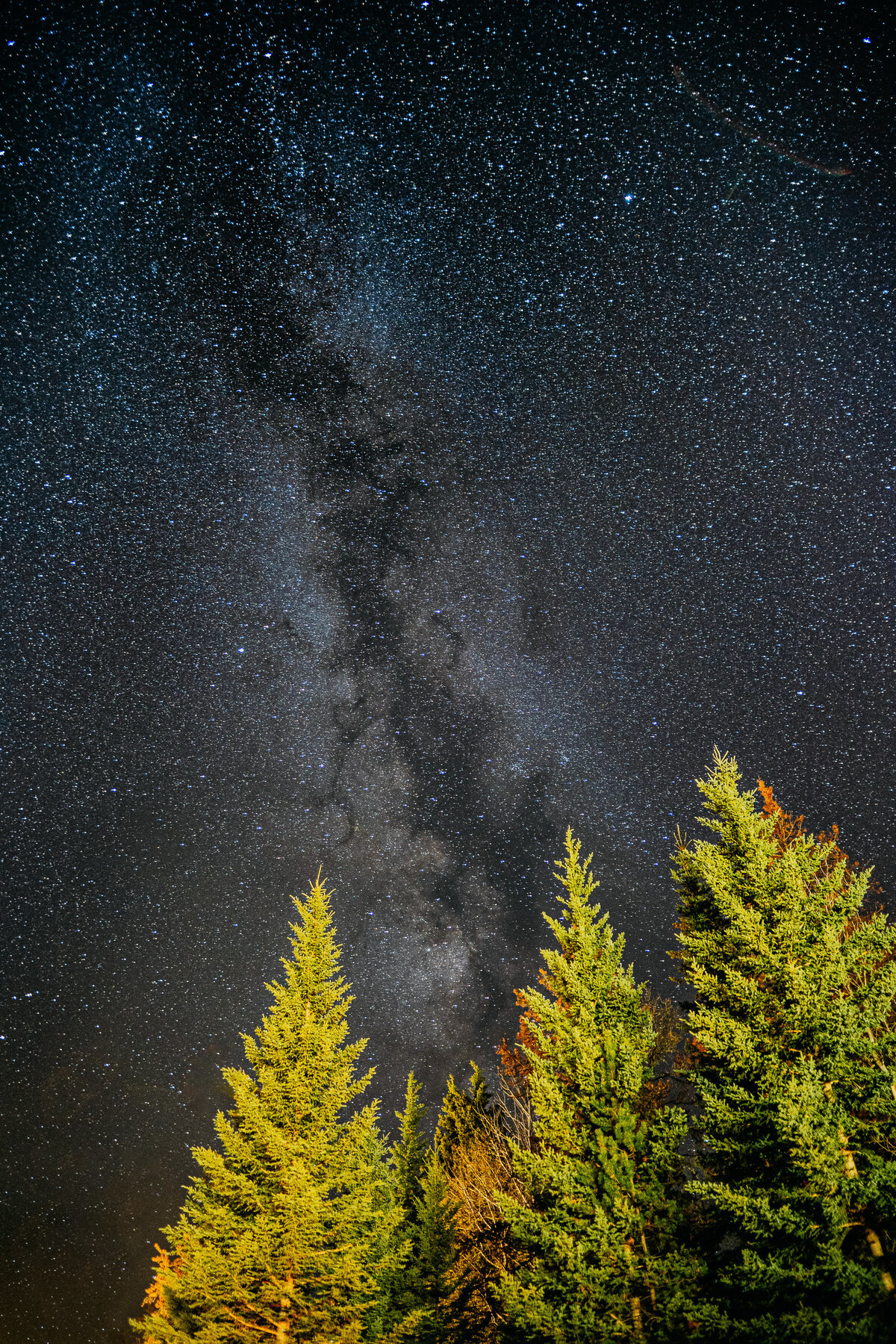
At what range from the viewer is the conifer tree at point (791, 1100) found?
615 cm

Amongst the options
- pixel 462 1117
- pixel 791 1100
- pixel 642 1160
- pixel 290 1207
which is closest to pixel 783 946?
pixel 791 1100

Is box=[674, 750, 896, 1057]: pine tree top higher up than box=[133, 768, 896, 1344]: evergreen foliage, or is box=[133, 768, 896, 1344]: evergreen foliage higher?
box=[674, 750, 896, 1057]: pine tree top

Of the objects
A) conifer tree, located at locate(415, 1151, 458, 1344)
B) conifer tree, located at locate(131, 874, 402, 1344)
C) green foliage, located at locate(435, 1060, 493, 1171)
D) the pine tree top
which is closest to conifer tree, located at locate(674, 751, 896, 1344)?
the pine tree top

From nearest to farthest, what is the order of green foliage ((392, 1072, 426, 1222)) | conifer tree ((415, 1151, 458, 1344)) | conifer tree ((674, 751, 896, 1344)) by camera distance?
conifer tree ((674, 751, 896, 1344)) < conifer tree ((415, 1151, 458, 1344)) < green foliage ((392, 1072, 426, 1222))

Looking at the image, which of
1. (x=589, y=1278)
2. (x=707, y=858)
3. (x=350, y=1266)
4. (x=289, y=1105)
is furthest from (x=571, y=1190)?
(x=707, y=858)

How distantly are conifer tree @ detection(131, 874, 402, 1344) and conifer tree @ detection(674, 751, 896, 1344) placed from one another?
4492mm

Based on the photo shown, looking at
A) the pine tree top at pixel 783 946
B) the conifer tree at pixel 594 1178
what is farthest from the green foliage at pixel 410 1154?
the pine tree top at pixel 783 946

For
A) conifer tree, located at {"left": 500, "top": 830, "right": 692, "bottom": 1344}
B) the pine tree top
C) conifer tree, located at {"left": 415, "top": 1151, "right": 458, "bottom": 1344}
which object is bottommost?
→ conifer tree, located at {"left": 415, "top": 1151, "right": 458, "bottom": 1344}

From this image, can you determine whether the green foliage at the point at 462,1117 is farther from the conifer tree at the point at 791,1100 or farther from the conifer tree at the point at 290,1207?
the conifer tree at the point at 791,1100

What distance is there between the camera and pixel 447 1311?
410 inches

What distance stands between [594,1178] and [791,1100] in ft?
8.93

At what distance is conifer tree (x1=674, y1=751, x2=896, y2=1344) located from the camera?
615 centimetres

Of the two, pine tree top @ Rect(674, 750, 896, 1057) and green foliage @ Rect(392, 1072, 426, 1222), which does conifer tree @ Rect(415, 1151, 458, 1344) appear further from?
pine tree top @ Rect(674, 750, 896, 1057)

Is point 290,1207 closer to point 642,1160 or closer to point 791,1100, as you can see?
point 642,1160
